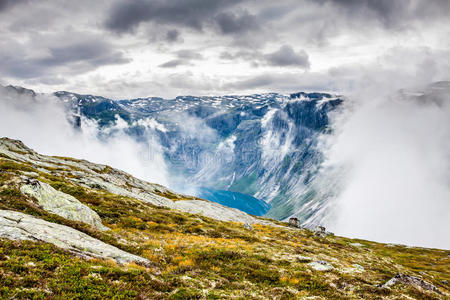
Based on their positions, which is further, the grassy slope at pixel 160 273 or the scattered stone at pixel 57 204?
the scattered stone at pixel 57 204

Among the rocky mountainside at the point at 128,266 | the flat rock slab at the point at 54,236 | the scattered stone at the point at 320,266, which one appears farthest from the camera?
the scattered stone at the point at 320,266

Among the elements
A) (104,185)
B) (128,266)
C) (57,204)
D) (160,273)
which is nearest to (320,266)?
(160,273)

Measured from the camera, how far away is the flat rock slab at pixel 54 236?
57.9 ft

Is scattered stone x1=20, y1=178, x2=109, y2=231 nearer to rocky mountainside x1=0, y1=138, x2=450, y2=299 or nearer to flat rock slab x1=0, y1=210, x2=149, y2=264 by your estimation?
rocky mountainside x1=0, y1=138, x2=450, y2=299

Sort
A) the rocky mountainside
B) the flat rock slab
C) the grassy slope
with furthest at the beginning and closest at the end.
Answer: the flat rock slab < the rocky mountainside < the grassy slope

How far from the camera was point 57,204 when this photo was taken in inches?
1180

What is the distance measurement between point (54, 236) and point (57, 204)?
12789 millimetres

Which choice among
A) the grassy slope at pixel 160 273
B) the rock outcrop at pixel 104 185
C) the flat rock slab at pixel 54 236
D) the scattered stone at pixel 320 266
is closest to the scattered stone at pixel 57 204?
A: the rock outcrop at pixel 104 185

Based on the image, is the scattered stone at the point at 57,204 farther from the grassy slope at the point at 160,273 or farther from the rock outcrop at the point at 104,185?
the grassy slope at the point at 160,273

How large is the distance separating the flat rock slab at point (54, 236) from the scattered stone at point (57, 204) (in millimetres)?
8067

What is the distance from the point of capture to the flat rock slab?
17656 mm

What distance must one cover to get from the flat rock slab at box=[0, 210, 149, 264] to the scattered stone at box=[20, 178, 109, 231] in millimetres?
8067

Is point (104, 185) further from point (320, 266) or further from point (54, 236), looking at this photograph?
point (320, 266)

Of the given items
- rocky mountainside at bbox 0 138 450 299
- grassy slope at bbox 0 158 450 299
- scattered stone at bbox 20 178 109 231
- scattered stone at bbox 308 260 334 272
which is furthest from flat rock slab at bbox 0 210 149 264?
scattered stone at bbox 308 260 334 272
